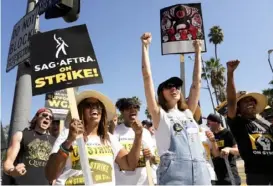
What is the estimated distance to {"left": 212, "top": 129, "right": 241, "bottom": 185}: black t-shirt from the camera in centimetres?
580

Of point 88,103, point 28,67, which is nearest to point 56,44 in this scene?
point 88,103

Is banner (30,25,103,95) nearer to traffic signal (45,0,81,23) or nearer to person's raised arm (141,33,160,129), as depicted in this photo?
person's raised arm (141,33,160,129)

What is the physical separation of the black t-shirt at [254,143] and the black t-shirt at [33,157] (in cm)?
249

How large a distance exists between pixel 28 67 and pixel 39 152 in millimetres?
1148

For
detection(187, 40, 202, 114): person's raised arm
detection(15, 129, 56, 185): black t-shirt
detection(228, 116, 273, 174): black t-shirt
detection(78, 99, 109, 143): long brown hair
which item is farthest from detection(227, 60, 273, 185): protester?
detection(15, 129, 56, 185): black t-shirt

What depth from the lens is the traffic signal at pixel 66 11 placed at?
390 cm

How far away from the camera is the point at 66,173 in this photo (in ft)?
8.67

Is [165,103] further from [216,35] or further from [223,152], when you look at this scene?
[216,35]

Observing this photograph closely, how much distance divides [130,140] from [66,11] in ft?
6.56

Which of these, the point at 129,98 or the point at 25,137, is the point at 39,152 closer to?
the point at 25,137

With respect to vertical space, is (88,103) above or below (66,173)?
above

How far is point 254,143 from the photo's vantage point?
3930 mm

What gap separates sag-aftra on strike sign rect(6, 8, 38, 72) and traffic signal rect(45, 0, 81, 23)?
0.45 metres

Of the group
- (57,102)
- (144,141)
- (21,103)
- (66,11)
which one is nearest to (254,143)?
(144,141)
